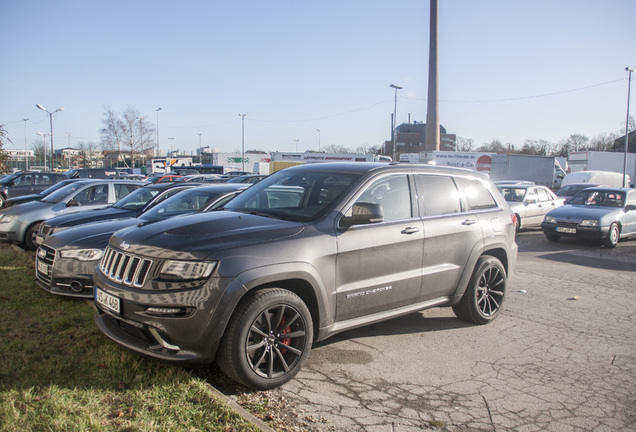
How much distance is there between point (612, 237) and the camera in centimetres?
1251

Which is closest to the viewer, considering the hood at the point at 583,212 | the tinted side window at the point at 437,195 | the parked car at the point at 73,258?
the tinted side window at the point at 437,195

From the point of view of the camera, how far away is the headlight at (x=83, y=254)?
A: 5.82 metres

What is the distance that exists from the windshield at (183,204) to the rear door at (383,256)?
11.2ft

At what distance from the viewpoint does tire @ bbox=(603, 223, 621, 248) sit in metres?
12.4

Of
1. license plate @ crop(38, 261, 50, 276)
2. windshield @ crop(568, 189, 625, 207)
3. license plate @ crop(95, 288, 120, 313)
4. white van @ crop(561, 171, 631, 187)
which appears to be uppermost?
white van @ crop(561, 171, 631, 187)

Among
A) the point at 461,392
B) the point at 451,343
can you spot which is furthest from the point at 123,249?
the point at 451,343

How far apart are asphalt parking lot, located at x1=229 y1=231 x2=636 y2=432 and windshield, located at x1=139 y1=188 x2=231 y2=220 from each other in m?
3.41

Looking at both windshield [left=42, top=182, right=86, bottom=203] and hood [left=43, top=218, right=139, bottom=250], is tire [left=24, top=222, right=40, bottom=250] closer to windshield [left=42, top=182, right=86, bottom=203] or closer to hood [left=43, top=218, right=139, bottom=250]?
windshield [left=42, top=182, right=86, bottom=203]

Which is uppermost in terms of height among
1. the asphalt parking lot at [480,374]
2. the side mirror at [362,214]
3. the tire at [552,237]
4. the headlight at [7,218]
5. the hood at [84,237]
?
the side mirror at [362,214]

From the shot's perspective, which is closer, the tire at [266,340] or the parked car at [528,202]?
the tire at [266,340]

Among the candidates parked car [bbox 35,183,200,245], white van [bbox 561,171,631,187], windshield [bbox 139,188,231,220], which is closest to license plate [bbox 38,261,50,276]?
parked car [bbox 35,183,200,245]

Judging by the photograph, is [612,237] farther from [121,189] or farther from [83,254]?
[83,254]

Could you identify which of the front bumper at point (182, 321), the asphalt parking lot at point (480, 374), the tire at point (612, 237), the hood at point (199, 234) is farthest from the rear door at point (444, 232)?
the tire at point (612, 237)

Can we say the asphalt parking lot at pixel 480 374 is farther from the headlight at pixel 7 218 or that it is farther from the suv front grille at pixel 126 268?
the headlight at pixel 7 218
